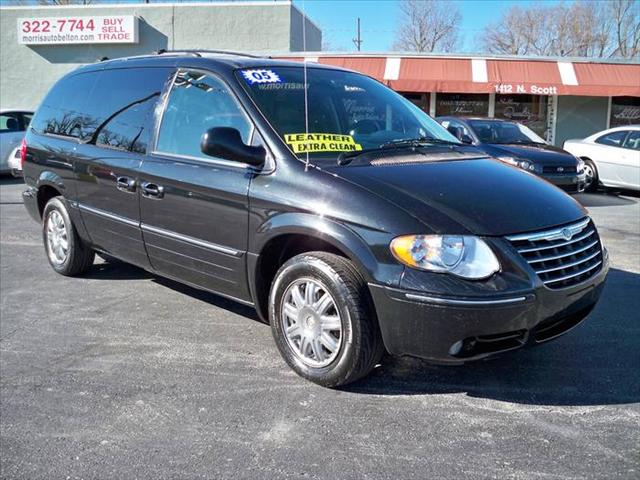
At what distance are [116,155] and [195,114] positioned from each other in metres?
0.90

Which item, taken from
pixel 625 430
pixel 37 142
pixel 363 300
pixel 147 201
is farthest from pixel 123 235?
pixel 625 430

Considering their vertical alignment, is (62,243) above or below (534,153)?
below

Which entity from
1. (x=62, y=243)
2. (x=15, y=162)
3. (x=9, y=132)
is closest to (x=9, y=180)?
(x=9, y=132)

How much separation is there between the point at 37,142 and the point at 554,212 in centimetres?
478

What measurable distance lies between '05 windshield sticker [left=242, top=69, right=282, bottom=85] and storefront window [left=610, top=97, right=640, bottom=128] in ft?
62.8

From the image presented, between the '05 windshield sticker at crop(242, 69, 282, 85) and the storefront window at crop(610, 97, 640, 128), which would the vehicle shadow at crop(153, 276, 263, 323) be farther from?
the storefront window at crop(610, 97, 640, 128)

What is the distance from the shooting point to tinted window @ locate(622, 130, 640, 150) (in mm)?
12680

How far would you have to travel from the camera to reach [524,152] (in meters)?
10.8

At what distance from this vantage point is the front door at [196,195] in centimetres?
396

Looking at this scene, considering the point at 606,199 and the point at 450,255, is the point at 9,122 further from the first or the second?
the point at 450,255

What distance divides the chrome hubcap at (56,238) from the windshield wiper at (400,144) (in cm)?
318

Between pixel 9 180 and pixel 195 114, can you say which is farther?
pixel 9 180

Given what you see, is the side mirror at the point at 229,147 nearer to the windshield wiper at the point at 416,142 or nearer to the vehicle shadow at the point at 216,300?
the windshield wiper at the point at 416,142

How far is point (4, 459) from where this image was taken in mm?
2941
